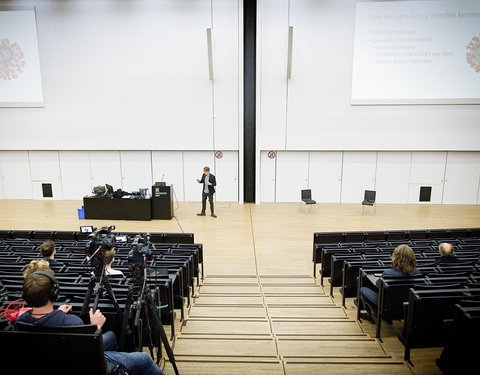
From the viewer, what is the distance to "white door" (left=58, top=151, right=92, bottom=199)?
12.9 metres

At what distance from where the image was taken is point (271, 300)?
5035 millimetres

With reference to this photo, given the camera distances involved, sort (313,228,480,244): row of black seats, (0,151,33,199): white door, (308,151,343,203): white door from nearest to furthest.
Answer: (313,228,480,244): row of black seats → (308,151,343,203): white door → (0,151,33,199): white door

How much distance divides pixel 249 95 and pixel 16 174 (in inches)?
386

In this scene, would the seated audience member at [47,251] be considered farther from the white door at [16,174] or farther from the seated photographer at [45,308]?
the white door at [16,174]

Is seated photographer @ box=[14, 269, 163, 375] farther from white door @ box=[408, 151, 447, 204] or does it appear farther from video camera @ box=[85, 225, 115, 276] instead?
white door @ box=[408, 151, 447, 204]

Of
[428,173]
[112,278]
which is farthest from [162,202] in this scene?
[428,173]

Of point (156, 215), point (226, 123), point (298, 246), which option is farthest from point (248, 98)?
point (298, 246)

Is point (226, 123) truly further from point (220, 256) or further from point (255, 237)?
point (220, 256)

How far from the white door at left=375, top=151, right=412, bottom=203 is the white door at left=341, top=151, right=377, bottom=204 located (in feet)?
0.84

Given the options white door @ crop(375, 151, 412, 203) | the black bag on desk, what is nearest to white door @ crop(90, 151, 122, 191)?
the black bag on desk

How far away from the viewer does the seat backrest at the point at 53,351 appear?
2.10 metres

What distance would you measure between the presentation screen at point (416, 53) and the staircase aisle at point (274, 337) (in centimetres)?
893

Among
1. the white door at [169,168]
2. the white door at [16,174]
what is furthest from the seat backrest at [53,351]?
the white door at [16,174]

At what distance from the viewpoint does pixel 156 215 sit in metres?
10.4
